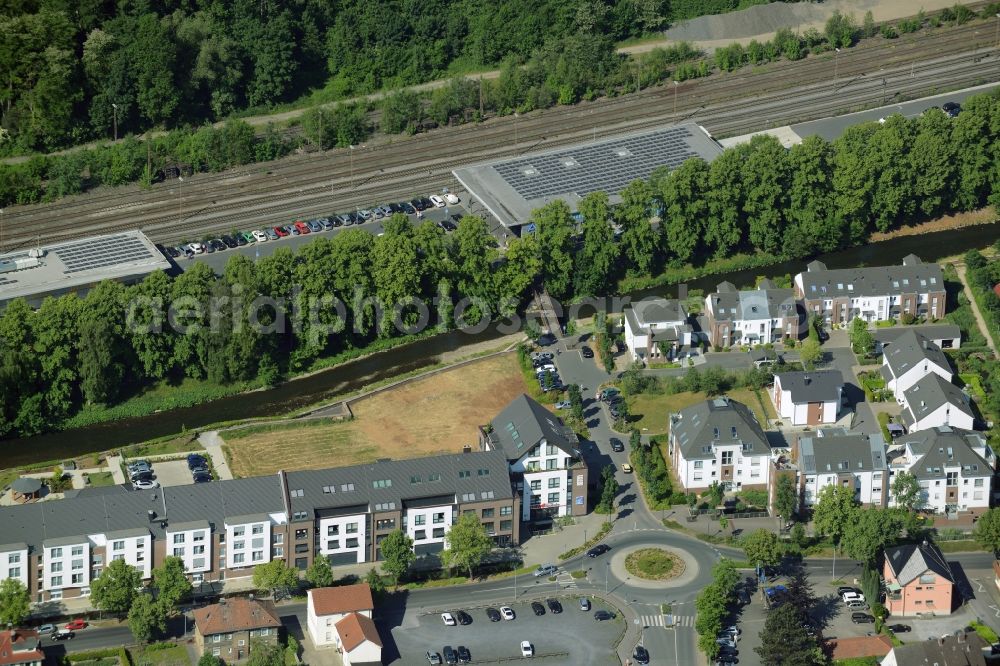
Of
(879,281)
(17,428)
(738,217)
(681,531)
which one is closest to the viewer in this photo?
(681,531)

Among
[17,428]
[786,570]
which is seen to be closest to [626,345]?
[786,570]

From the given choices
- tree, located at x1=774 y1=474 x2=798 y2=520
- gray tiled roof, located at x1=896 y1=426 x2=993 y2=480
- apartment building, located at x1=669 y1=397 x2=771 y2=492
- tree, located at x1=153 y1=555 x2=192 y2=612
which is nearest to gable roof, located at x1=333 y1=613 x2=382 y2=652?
tree, located at x1=153 y1=555 x2=192 y2=612

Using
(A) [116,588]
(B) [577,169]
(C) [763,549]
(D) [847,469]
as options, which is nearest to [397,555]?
(A) [116,588]

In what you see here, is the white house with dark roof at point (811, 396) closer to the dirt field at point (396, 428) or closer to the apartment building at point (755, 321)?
the apartment building at point (755, 321)

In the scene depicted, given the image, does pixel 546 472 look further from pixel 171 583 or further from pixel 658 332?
pixel 171 583

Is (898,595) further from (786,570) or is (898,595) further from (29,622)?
(29,622)

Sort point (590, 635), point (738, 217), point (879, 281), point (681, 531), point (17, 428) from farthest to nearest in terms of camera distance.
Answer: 1. point (738, 217)
2. point (879, 281)
3. point (17, 428)
4. point (681, 531)
5. point (590, 635)
